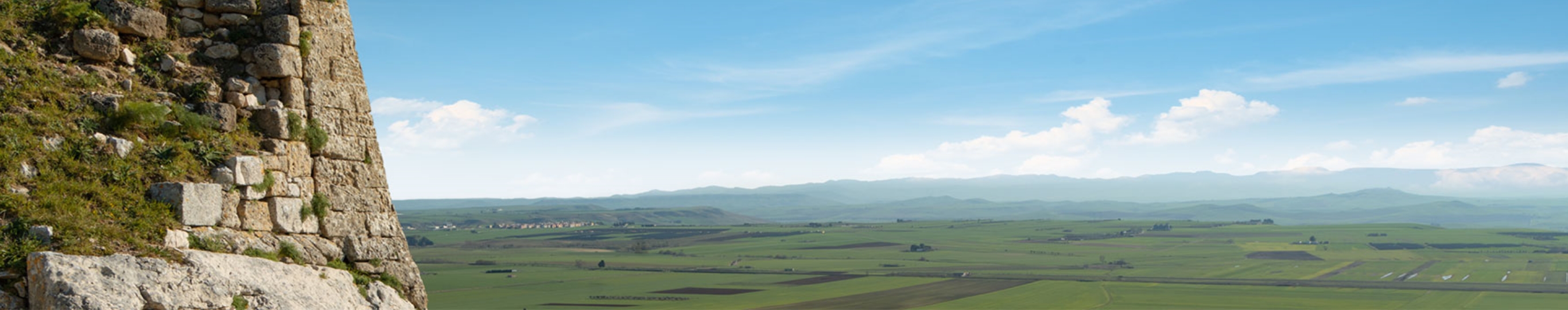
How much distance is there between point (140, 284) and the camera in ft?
27.6

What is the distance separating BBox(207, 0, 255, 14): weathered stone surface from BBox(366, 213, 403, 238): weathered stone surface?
2.36 m

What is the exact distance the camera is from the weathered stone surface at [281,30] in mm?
11008

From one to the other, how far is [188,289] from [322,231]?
217cm

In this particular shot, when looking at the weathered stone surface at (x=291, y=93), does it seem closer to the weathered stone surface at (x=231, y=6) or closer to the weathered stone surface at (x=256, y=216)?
the weathered stone surface at (x=231, y=6)

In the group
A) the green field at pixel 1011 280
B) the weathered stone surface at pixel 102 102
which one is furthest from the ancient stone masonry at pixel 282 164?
the green field at pixel 1011 280

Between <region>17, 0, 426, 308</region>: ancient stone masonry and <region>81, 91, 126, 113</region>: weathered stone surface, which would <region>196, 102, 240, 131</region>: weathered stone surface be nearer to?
<region>17, 0, 426, 308</region>: ancient stone masonry

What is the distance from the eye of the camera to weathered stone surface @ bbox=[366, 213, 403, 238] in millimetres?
11359

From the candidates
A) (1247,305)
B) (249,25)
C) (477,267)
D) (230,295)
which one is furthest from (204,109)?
(477,267)

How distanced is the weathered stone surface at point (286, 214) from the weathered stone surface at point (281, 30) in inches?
63.8

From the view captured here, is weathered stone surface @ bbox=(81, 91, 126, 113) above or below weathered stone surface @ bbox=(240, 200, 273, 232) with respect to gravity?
above

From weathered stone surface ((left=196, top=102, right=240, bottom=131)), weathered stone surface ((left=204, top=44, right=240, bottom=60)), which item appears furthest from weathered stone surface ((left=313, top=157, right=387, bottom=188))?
weathered stone surface ((left=204, top=44, right=240, bottom=60))

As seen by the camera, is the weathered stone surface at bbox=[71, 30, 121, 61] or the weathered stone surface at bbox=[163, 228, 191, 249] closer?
the weathered stone surface at bbox=[163, 228, 191, 249]

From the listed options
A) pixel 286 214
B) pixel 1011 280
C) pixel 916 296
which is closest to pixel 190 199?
pixel 286 214

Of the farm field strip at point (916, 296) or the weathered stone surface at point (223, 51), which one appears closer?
the weathered stone surface at point (223, 51)
